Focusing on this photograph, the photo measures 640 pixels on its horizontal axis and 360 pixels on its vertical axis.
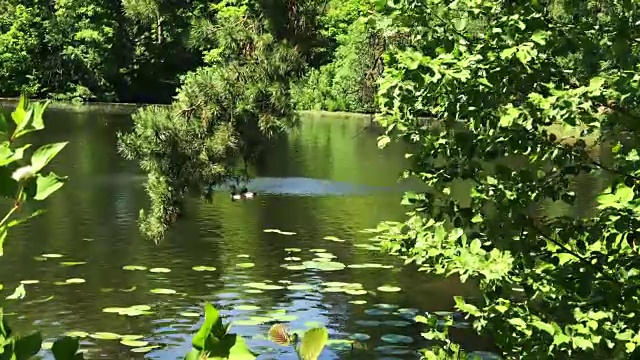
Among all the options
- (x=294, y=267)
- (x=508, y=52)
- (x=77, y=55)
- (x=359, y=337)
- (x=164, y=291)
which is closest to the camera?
(x=508, y=52)

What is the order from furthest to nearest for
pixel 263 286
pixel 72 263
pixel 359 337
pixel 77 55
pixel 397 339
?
1. pixel 77 55
2. pixel 72 263
3. pixel 263 286
4. pixel 359 337
5. pixel 397 339

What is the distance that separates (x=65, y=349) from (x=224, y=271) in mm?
8772

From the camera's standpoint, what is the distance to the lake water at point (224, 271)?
751 cm

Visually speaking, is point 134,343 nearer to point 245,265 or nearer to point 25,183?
point 245,265

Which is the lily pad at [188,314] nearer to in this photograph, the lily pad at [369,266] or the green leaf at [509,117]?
the lily pad at [369,266]

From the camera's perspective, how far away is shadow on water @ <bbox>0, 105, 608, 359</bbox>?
24.8 feet

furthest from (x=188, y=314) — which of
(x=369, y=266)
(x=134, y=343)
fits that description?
(x=369, y=266)

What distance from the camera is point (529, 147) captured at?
297cm

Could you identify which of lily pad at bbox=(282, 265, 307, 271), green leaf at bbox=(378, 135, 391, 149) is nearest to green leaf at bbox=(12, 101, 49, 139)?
green leaf at bbox=(378, 135, 391, 149)

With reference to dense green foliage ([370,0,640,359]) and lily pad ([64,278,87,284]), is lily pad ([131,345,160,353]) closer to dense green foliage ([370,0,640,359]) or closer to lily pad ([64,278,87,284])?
lily pad ([64,278,87,284])

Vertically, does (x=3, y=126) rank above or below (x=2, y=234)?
above

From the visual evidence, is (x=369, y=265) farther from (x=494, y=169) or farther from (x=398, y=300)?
(x=494, y=169)

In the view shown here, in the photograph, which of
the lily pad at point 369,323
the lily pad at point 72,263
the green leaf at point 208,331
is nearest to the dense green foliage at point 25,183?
the green leaf at point 208,331

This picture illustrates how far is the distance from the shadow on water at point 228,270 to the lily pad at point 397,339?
1 centimetres
